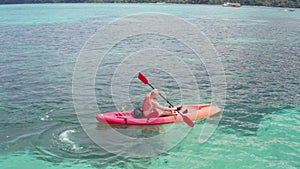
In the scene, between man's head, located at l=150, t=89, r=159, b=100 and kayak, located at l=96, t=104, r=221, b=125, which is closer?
man's head, located at l=150, t=89, r=159, b=100

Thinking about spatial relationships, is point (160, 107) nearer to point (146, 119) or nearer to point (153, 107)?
point (153, 107)

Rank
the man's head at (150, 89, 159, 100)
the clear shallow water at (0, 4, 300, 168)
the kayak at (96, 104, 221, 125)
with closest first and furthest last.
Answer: the clear shallow water at (0, 4, 300, 168) → the man's head at (150, 89, 159, 100) → the kayak at (96, 104, 221, 125)

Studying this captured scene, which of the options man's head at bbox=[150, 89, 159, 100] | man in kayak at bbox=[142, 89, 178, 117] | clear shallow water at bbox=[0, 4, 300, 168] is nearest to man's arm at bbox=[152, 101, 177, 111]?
man in kayak at bbox=[142, 89, 178, 117]

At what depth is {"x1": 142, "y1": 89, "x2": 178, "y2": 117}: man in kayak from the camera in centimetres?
1271

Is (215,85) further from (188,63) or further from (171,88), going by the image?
(188,63)

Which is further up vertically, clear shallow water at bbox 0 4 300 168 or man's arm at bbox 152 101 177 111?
man's arm at bbox 152 101 177 111

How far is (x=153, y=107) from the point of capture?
12859 millimetres

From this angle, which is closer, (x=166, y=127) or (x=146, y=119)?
(x=146, y=119)

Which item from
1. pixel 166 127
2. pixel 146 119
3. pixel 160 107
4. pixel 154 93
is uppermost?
pixel 154 93

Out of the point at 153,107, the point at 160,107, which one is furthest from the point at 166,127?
the point at 153,107

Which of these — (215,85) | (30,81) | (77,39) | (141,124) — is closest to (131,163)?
(141,124)

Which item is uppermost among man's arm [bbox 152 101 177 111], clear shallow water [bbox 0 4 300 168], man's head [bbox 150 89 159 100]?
man's head [bbox 150 89 159 100]

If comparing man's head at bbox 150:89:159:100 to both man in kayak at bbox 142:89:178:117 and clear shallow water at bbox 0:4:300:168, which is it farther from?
clear shallow water at bbox 0:4:300:168

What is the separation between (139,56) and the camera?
2652cm
